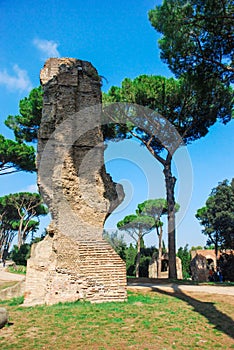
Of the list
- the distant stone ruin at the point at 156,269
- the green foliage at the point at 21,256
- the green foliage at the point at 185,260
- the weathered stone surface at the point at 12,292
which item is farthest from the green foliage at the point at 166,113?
the green foliage at the point at 185,260

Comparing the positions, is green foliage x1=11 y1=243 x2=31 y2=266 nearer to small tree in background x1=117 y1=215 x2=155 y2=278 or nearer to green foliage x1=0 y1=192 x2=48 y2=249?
green foliage x1=0 y1=192 x2=48 y2=249

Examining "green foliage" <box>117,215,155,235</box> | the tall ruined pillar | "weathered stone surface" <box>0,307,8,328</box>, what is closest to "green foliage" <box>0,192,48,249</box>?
"green foliage" <box>117,215,155,235</box>

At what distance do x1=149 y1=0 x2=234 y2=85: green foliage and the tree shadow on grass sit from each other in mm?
6465

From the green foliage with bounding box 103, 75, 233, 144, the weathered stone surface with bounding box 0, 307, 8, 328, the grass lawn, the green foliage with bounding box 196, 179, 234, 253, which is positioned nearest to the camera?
the grass lawn

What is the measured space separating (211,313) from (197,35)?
7.55 m

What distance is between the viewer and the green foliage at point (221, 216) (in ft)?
70.0

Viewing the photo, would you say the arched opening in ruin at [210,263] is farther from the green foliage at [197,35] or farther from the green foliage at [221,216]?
the green foliage at [197,35]

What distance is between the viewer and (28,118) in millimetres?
15188

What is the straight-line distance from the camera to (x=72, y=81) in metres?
8.74

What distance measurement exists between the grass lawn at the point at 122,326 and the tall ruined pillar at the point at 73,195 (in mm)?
614

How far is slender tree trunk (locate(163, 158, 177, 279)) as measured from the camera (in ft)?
41.2

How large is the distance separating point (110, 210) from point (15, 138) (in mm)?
10217

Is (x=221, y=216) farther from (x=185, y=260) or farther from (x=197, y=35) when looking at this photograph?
(x=197, y=35)

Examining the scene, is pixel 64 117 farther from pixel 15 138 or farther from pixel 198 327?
pixel 15 138
